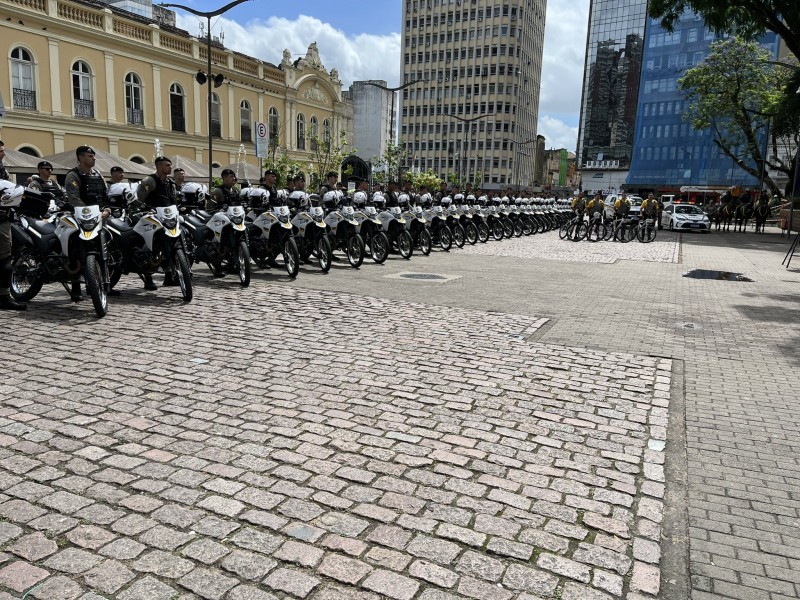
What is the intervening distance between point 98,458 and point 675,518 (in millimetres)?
3191

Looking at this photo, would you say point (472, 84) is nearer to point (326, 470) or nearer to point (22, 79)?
point (22, 79)

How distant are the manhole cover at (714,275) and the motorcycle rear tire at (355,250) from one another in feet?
23.3

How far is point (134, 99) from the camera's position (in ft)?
110

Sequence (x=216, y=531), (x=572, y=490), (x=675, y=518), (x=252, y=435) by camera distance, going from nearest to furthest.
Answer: (x=216, y=531) → (x=675, y=518) → (x=572, y=490) → (x=252, y=435)

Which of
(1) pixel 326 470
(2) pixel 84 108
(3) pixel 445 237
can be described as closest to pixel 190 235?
(1) pixel 326 470

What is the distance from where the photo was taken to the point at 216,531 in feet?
9.89

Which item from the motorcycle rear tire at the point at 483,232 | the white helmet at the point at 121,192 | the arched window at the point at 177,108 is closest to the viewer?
the white helmet at the point at 121,192

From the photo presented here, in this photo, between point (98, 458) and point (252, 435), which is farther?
point (252, 435)

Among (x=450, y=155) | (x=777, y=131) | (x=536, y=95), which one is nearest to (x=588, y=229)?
(x=777, y=131)

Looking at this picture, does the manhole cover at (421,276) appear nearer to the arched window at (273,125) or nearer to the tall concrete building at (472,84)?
the arched window at (273,125)

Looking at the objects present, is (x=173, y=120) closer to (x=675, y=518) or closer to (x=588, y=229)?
(x=588, y=229)

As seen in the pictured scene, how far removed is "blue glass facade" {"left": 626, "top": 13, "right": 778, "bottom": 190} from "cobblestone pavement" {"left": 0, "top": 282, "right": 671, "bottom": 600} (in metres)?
86.1

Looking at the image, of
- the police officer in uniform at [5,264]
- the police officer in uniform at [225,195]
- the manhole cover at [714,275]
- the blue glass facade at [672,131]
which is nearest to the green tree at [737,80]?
the manhole cover at [714,275]

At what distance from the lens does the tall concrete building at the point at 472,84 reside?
11388 cm
